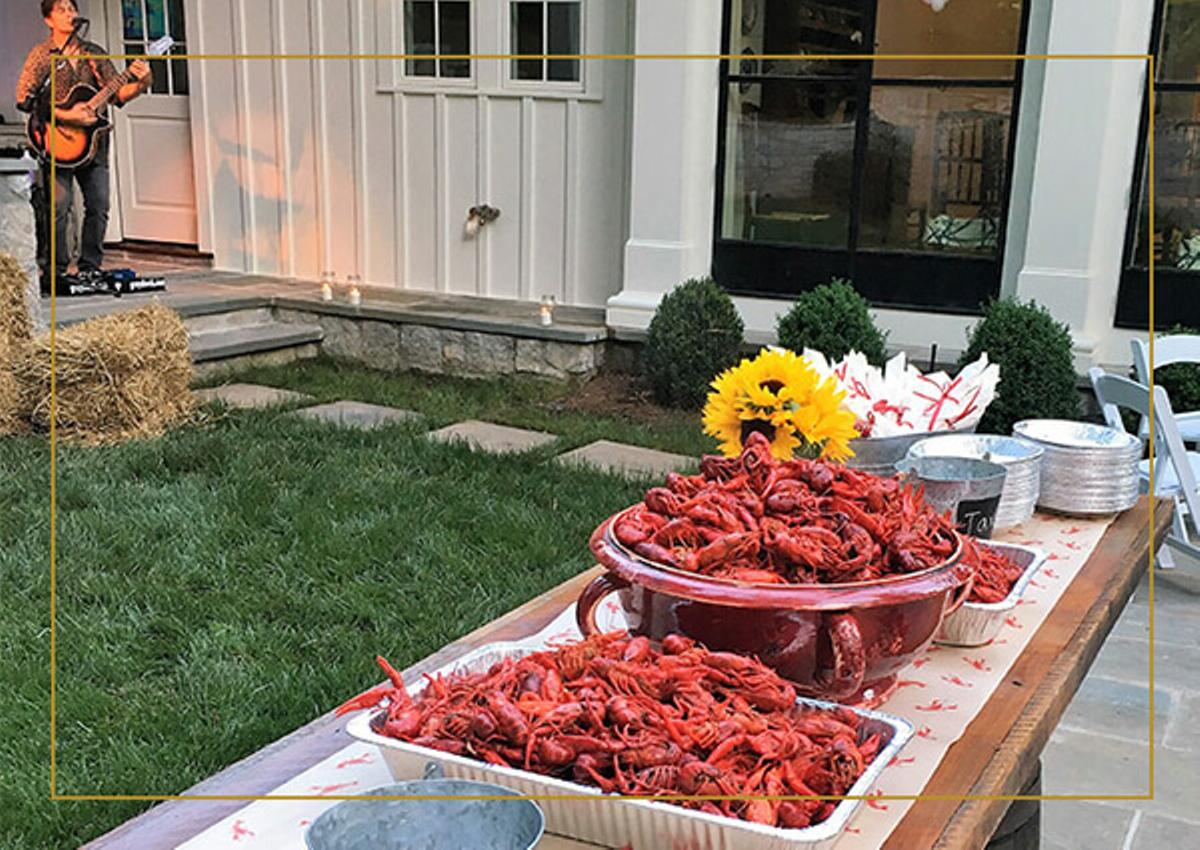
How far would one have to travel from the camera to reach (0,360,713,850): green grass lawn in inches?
95.4

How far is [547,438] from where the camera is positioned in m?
4.96

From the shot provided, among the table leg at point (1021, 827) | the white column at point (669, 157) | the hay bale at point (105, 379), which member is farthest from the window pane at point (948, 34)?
the table leg at point (1021, 827)

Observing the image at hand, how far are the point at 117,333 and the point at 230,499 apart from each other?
1.29 m

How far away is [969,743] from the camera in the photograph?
4.02 ft

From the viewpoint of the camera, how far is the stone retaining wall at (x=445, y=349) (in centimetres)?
619

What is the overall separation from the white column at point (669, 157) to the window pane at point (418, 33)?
1502 millimetres

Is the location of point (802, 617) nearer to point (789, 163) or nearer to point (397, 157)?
point (789, 163)

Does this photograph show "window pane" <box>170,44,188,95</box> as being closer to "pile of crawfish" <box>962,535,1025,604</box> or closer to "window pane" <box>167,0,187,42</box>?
"window pane" <box>167,0,187,42</box>

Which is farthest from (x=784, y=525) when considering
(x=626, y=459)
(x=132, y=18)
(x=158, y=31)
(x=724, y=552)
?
(x=132, y=18)

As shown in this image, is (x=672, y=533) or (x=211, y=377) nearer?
(x=672, y=533)

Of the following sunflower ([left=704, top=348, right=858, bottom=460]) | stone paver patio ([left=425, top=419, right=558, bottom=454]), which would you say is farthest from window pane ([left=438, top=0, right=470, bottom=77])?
sunflower ([left=704, top=348, right=858, bottom=460])

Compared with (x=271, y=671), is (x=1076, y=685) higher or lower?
higher

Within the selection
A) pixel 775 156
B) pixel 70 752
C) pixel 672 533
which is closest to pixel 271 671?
pixel 70 752

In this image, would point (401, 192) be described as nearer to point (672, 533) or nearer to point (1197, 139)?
point (1197, 139)
